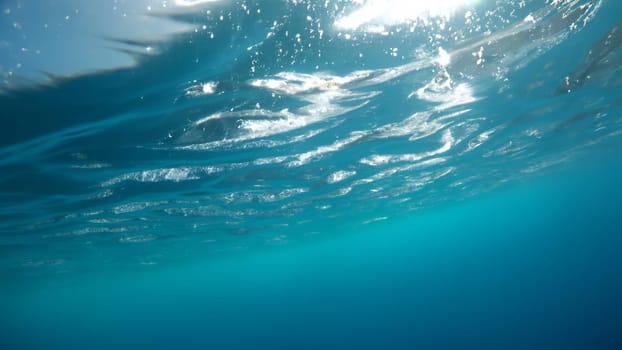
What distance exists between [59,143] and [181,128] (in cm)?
292

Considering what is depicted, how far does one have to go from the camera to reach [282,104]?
8.74 m

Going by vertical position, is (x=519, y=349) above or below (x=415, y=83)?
below

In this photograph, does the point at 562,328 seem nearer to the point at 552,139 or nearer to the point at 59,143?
the point at 552,139

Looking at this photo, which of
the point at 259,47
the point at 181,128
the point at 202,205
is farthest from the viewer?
the point at 202,205

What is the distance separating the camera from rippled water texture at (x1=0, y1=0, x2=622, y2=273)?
6.10m

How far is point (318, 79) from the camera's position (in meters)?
7.93

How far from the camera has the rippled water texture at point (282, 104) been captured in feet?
20.0

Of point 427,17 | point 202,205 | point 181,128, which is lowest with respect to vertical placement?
point 427,17

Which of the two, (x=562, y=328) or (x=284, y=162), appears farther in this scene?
(x=562, y=328)

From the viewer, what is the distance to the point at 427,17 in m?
6.53

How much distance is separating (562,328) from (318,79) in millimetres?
46316

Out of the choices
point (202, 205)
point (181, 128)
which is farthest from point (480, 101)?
point (202, 205)

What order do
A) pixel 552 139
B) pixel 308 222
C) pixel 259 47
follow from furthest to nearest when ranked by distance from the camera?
pixel 308 222 < pixel 552 139 < pixel 259 47

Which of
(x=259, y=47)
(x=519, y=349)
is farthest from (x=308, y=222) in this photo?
(x=519, y=349)
